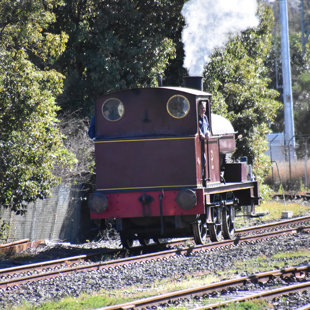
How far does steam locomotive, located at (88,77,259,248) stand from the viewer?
12.5 meters

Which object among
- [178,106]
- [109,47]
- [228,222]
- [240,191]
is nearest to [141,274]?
[178,106]

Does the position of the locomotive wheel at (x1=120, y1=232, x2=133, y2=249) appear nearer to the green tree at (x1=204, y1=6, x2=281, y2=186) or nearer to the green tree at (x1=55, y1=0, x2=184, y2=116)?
the green tree at (x1=55, y1=0, x2=184, y2=116)

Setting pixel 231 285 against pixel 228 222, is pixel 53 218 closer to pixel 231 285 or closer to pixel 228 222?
pixel 228 222

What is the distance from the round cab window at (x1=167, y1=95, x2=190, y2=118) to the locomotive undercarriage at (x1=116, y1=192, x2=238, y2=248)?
1920 millimetres

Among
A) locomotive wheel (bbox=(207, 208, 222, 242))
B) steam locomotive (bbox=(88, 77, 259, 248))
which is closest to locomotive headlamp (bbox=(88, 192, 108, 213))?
steam locomotive (bbox=(88, 77, 259, 248))

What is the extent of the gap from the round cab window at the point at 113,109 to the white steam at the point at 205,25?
709 cm

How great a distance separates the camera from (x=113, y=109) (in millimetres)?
13078

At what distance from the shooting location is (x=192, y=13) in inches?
809

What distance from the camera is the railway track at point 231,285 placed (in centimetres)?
753

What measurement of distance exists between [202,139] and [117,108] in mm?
1834

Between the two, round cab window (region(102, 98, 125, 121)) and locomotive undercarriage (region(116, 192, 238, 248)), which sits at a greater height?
round cab window (region(102, 98, 125, 121))

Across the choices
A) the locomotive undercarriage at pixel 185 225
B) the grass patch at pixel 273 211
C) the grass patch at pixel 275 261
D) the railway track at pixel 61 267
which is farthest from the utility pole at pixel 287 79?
the grass patch at pixel 275 261

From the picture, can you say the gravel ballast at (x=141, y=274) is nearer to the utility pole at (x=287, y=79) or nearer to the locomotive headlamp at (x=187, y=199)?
the locomotive headlamp at (x=187, y=199)

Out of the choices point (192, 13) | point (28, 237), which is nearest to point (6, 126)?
point (28, 237)
